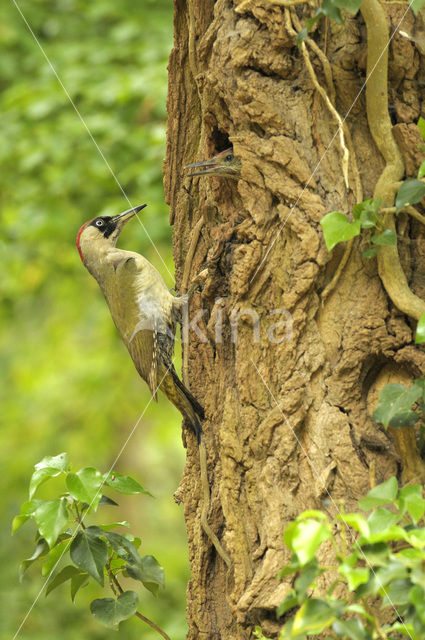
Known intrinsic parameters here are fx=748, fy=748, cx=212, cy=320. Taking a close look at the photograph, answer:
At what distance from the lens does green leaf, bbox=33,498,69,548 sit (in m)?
1.88

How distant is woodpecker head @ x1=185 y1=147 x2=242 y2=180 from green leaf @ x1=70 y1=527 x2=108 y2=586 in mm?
1111

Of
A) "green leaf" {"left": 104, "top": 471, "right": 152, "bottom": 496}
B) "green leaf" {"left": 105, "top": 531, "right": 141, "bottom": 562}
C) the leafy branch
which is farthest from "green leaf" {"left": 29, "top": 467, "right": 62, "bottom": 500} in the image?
"green leaf" {"left": 105, "top": 531, "right": 141, "bottom": 562}

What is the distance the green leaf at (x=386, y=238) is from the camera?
1.91 metres

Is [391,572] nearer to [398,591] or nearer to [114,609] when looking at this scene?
[398,591]

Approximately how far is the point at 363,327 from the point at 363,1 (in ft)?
2.82

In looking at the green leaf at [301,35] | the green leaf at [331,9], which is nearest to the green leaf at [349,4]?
the green leaf at [331,9]

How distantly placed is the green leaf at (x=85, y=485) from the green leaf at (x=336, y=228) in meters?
0.84

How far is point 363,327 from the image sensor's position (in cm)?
201

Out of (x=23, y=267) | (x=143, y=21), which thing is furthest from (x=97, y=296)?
(x=143, y=21)

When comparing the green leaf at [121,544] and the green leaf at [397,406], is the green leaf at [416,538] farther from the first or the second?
the green leaf at [121,544]

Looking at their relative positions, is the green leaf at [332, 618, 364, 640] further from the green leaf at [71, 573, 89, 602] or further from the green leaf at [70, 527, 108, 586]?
the green leaf at [71, 573, 89, 602]

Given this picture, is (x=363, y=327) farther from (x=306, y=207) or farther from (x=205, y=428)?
(x=205, y=428)

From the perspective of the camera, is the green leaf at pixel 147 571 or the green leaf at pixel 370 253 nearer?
the green leaf at pixel 370 253

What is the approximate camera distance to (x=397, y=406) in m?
1.76
